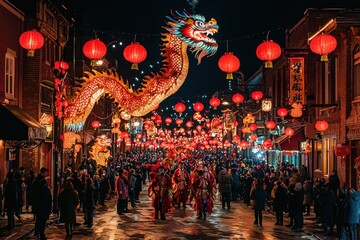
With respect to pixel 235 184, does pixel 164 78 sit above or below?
above

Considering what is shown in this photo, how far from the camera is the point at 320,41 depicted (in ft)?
63.1

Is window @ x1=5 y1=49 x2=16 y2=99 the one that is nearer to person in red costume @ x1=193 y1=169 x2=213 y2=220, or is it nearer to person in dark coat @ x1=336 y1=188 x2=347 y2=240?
person in red costume @ x1=193 y1=169 x2=213 y2=220

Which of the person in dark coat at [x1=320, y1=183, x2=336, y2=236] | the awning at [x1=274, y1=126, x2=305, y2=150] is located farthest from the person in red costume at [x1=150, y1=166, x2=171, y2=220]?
the awning at [x1=274, y1=126, x2=305, y2=150]

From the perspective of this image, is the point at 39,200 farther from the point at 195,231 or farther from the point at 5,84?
the point at 5,84

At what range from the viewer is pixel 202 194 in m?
23.3


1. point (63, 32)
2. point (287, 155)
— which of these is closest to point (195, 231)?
point (63, 32)

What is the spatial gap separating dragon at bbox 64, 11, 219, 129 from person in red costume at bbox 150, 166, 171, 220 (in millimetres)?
4543

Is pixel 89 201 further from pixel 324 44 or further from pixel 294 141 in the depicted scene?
pixel 294 141

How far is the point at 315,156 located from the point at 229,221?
13734mm

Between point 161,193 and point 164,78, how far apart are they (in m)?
6.13

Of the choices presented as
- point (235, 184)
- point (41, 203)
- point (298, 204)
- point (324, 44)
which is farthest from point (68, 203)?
point (235, 184)

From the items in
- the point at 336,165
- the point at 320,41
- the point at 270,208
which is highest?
the point at 320,41

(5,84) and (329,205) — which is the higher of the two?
(5,84)

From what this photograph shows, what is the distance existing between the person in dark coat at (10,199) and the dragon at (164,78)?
8.68 feet
